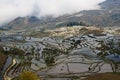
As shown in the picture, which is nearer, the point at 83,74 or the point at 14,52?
the point at 83,74

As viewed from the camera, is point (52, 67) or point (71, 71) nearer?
point (71, 71)

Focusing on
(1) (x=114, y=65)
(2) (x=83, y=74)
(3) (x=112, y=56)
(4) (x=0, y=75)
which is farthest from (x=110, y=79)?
(3) (x=112, y=56)

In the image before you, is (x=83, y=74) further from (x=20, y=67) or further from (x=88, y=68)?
(x=20, y=67)

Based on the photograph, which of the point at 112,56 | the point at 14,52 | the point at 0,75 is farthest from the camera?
the point at 14,52

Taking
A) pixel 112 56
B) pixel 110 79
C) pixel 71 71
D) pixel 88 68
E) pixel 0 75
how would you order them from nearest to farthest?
pixel 110 79 → pixel 0 75 → pixel 71 71 → pixel 88 68 → pixel 112 56

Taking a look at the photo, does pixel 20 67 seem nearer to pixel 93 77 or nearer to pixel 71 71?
pixel 71 71

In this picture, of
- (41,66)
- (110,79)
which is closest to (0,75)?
(41,66)

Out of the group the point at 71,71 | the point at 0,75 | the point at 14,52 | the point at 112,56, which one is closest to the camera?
the point at 0,75

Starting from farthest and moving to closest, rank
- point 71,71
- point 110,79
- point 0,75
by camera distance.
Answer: point 71,71 → point 0,75 → point 110,79
